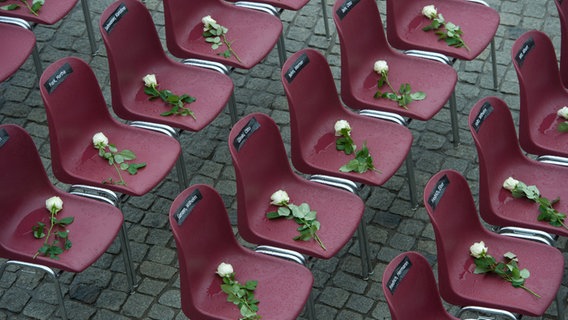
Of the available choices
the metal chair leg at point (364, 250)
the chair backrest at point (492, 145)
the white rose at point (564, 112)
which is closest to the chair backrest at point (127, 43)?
the metal chair leg at point (364, 250)

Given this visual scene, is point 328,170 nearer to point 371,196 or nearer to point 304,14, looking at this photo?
point 371,196

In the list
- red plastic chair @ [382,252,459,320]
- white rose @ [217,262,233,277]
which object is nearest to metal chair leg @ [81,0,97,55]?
white rose @ [217,262,233,277]

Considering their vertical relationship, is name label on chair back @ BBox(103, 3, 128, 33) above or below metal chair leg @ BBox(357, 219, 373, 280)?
above

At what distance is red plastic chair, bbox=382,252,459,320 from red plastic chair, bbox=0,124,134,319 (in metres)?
1.83

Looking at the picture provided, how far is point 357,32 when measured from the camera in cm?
868

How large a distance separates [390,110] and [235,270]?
168 cm

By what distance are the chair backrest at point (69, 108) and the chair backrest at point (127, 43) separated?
10.1 inches

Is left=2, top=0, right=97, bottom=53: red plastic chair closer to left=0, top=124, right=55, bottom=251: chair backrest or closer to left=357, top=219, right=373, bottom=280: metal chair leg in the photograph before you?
left=0, top=124, right=55, bottom=251: chair backrest

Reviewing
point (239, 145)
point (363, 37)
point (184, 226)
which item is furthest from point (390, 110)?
point (184, 226)

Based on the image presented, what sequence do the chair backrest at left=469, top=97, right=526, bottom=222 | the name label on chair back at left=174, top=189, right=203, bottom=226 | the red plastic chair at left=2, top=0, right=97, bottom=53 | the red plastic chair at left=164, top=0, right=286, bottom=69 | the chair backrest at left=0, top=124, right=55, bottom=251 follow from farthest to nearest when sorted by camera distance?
the red plastic chair at left=2, top=0, right=97, bottom=53
the red plastic chair at left=164, top=0, right=286, bottom=69
the chair backrest at left=469, top=97, right=526, bottom=222
the chair backrest at left=0, top=124, right=55, bottom=251
the name label on chair back at left=174, top=189, right=203, bottom=226

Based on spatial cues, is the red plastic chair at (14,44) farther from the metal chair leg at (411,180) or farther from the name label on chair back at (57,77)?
the metal chair leg at (411,180)

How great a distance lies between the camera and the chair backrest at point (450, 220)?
7.24m

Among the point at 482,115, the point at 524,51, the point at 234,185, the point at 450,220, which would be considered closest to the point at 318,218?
the point at 450,220

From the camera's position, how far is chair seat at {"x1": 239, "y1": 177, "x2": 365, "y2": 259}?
24.9 ft
